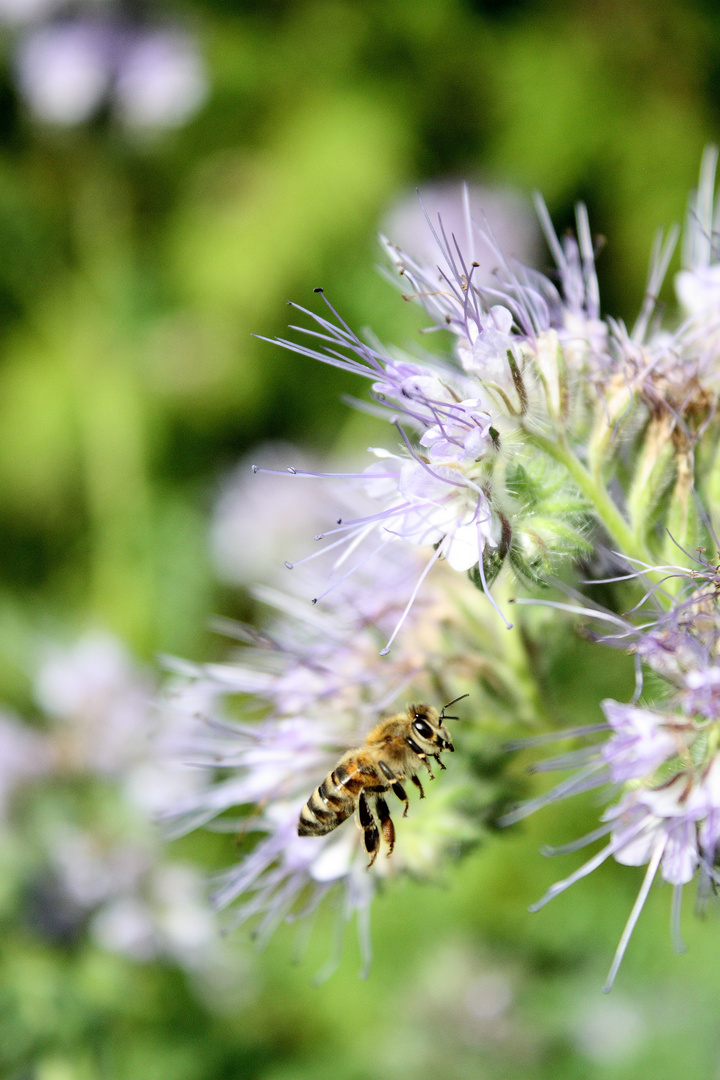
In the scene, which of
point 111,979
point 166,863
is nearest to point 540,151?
point 166,863

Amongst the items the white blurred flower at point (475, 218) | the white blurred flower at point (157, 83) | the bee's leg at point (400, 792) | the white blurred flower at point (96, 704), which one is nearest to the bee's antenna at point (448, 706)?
the bee's leg at point (400, 792)

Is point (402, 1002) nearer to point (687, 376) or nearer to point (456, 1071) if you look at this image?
point (456, 1071)

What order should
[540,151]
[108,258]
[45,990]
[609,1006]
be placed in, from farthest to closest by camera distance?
[540,151], [108,258], [609,1006], [45,990]

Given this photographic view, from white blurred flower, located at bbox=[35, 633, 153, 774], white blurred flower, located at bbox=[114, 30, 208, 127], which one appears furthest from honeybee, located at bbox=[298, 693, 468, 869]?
white blurred flower, located at bbox=[114, 30, 208, 127]

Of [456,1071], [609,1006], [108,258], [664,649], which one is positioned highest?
[664,649]

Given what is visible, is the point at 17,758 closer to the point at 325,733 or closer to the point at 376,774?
the point at 325,733

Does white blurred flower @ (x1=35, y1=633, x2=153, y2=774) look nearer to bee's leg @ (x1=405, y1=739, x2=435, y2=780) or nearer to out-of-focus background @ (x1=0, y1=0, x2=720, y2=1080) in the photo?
out-of-focus background @ (x1=0, y1=0, x2=720, y2=1080)
